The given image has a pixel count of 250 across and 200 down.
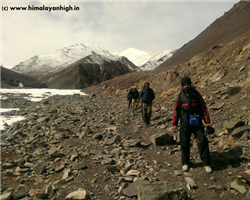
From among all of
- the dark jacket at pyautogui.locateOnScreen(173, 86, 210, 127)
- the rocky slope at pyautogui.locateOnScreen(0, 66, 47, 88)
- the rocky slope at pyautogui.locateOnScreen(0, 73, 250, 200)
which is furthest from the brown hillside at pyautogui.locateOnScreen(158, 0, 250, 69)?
the rocky slope at pyautogui.locateOnScreen(0, 66, 47, 88)

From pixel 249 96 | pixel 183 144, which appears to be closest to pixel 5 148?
pixel 183 144

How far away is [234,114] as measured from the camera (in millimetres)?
6059

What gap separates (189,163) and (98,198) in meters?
2.51

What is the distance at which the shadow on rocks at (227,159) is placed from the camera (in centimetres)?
392

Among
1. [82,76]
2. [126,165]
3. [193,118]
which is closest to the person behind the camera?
[193,118]

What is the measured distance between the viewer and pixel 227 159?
3.98m

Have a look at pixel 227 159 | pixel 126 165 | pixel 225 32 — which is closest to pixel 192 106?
pixel 227 159

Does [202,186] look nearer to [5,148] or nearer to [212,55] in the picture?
[5,148]

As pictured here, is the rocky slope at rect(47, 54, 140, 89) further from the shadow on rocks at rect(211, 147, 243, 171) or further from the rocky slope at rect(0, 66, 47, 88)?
the shadow on rocks at rect(211, 147, 243, 171)

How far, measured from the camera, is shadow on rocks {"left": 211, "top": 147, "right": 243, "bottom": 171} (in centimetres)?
392

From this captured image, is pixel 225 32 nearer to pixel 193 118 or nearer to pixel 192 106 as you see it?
pixel 192 106

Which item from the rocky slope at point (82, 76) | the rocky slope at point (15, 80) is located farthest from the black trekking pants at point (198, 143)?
the rocky slope at point (15, 80)

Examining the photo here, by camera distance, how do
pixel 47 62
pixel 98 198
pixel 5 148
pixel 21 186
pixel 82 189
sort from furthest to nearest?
1. pixel 47 62
2. pixel 5 148
3. pixel 21 186
4. pixel 82 189
5. pixel 98 198

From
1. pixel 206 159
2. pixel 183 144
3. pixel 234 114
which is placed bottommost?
pixel 206 159
